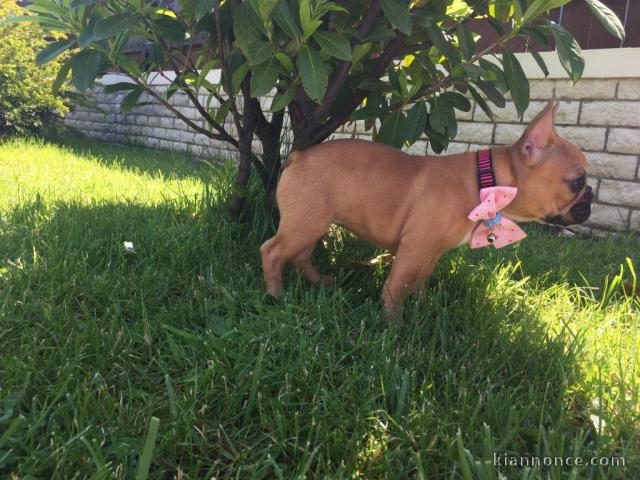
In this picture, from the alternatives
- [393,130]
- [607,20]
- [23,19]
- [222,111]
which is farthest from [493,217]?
[23,19]

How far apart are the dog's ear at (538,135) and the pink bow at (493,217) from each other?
0.16 metres

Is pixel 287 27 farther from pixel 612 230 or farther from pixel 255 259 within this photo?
pixel 612 230

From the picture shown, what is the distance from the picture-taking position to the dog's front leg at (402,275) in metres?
2.16

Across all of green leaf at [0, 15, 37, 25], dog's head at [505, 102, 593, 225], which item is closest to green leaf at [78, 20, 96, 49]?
green leaf at [0, 15, 37, 25]

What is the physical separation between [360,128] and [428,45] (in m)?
3.00

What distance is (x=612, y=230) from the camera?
4289 mm

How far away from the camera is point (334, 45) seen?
1.95 meters

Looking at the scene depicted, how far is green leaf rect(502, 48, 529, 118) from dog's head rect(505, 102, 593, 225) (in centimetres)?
14

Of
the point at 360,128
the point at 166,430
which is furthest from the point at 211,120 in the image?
the point at 360,128

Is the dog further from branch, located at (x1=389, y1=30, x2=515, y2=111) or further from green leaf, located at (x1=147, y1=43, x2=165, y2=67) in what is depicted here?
green leaf, located at (x1=147, y1=43, x2=165, y2=67)

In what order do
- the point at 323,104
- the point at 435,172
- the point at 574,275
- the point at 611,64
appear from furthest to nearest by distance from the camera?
the point at 611,64
the point at 574,275
the point at 323,104
the point at 435,172

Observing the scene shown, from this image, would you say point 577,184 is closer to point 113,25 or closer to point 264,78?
point 264,78

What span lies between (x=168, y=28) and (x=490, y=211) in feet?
5.12

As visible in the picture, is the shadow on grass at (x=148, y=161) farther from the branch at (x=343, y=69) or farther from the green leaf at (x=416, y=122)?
the green leaf at (x=416, y=122)
